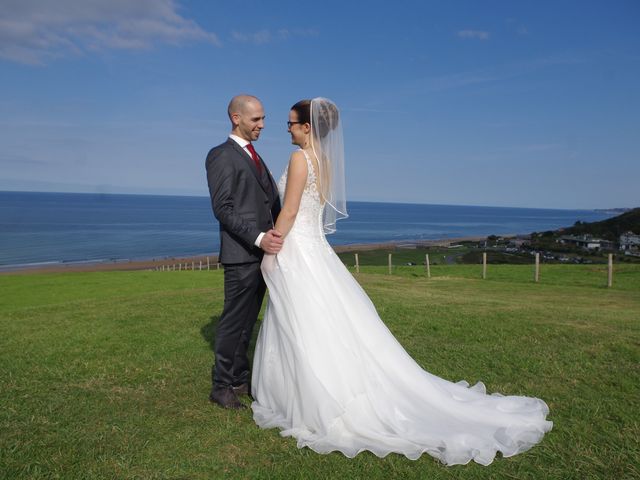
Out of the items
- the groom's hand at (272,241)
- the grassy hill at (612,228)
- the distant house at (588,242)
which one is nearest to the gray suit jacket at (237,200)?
the groom's hand at (272,241)

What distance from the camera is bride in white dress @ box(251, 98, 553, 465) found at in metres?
4.50

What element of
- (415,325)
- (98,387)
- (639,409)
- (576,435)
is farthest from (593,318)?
(98,387)

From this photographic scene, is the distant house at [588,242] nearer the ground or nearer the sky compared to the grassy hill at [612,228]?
nearer the ground

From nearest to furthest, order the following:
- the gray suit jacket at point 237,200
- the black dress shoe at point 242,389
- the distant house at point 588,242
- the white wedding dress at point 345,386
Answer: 1. the white wedding dress at point 345,386
2. the gray suit jacket at point 237,200
3. the black dress shoe at point 242,389
4. the distant house at point 588,242

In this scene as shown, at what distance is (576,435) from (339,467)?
2.28 meters

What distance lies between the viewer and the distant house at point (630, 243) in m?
59.8

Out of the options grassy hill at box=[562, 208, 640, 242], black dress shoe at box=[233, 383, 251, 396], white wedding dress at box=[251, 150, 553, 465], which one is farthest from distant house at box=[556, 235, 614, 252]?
black dress shoe at box=[233, 383, 251, 396]

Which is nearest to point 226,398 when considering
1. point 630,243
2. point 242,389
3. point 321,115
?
point 242,389

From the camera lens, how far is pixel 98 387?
6.22 metres

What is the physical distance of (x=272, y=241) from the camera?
16.8ft

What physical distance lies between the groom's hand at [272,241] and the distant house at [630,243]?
62.9 metres

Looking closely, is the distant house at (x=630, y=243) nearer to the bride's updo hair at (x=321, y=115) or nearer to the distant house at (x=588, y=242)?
the distant house at (x=588, y=242)

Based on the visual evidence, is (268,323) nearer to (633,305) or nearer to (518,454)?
(518,454)

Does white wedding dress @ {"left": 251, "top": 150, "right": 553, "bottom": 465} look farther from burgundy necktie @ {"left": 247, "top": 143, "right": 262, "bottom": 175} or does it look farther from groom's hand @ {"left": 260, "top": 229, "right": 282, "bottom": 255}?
burgundy necktie @ {"left": 247, "top": 143, "right": 262, "bottom": 175}
